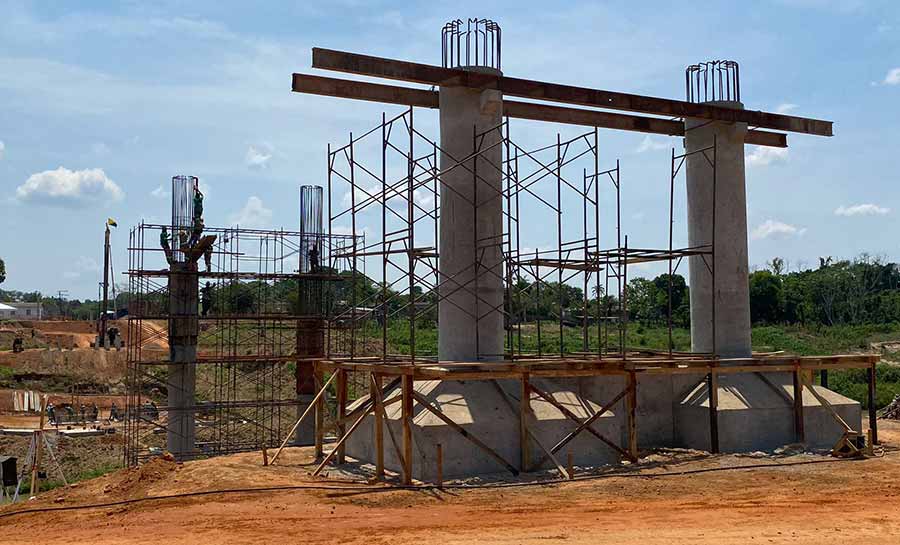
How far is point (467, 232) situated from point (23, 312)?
10170cm

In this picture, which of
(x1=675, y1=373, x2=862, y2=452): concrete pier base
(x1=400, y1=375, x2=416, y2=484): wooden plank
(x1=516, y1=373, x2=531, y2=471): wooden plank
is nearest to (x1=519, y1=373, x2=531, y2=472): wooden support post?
(x1=516, y1=373, x2=531, y2=471): wooden plank

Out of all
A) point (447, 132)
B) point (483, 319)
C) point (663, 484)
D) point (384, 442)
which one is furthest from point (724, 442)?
point (447, 132)

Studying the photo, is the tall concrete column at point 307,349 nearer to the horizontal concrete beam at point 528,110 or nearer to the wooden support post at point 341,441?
the horizontal concrete beam at point 528,110

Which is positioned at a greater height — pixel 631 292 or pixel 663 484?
pixel 631 292

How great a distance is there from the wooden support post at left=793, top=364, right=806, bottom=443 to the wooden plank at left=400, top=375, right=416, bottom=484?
8607 millimetres

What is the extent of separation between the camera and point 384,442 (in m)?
15.5

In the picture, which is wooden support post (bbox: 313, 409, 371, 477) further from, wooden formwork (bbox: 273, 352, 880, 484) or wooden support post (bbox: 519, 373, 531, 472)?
wooden support post (bbox: 519, 373, 531, 472)

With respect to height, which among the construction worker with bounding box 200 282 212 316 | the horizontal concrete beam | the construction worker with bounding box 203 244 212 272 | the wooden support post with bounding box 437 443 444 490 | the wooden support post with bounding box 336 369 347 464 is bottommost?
the wooden support post with bounding box 437 443 444 490

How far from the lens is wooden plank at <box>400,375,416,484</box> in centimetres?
1360

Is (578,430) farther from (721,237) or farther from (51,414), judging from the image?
(51,414)

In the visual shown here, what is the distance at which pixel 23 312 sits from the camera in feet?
340

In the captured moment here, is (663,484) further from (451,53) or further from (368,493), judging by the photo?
(451,53)

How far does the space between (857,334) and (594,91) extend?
3926 centimetres

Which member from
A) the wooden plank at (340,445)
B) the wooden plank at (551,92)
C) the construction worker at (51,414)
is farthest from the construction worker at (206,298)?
the wooden plank at (551,92)
